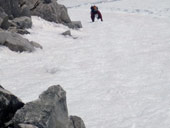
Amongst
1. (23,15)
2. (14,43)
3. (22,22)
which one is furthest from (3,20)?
(23,15)

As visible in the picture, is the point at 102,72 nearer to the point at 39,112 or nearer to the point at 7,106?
the point at 7,106

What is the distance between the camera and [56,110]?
4.76 meters

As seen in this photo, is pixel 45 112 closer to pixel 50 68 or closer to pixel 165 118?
pixel 165 118

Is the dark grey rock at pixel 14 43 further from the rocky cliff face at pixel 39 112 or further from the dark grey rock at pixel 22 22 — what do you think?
the rocky cliff face at pixel 39 112

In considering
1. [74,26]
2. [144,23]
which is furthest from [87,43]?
[144,23]

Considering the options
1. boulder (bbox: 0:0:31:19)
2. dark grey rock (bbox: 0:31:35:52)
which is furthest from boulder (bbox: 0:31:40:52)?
boulder (bbox: 0:0:31:19)

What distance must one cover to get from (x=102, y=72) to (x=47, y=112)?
622cm

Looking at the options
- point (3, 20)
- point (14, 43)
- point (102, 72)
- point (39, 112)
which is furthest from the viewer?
point (3, 20)

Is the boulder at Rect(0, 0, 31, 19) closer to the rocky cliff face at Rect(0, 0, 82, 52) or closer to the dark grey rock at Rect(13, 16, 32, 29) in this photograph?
the rocky cliff face at Rect(0, 0, 82, 52)

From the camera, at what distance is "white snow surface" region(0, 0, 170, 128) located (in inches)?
289

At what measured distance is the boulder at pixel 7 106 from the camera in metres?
4.70

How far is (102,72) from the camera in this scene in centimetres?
1057

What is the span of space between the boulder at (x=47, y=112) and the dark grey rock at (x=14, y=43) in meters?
7.38

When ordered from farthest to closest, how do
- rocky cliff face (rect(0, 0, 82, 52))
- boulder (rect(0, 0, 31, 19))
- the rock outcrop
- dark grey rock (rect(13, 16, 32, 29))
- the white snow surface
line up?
boulder (rect(0, 0, 31, 19)), dark grey rock (rect(13, 16, 32, 29)), rocky cliff face (rect(0, 0, 82, 52)), the white snow surface, the rock outcrop
